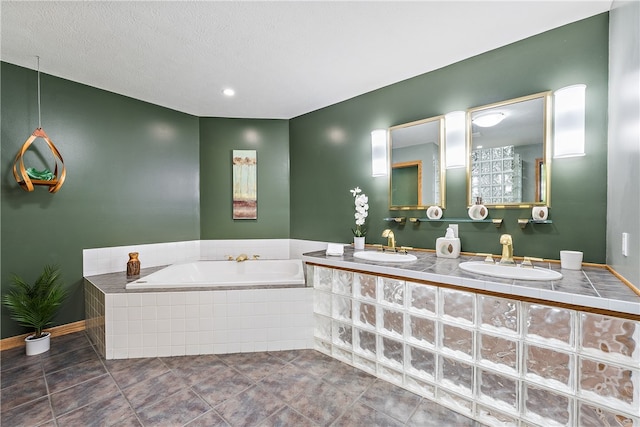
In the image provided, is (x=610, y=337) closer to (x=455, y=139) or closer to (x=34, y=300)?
(x=455, y=139)

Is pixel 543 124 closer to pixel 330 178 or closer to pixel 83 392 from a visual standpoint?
pixel 330 178

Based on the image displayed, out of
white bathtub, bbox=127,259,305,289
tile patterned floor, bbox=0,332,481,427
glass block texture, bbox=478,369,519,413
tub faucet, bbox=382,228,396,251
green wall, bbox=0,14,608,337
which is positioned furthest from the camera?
white bathtub, bbox=127,259,305,289

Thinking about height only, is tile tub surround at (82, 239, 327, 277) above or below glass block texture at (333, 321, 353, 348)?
above

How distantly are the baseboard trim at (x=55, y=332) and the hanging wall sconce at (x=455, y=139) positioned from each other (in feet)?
12.1

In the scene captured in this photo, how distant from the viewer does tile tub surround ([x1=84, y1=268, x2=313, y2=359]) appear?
2129mm

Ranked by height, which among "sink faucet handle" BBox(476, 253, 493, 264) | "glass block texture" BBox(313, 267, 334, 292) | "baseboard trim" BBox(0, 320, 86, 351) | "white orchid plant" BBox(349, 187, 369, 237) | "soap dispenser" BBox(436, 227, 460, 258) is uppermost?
"white orchid plant" BBox(349, 187, 369, 237)

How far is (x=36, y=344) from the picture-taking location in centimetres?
217

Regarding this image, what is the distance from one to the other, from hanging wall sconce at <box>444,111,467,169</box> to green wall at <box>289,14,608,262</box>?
0.08m

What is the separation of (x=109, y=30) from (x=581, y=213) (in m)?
3.34

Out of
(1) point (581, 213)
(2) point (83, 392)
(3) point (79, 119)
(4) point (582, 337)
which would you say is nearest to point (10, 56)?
(3) point (79, 119)

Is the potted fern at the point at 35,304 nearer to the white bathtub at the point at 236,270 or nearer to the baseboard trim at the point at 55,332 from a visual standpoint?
the baseboard trim at the point at 55,332

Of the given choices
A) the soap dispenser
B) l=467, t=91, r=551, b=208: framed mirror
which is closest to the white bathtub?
the soap dispenser

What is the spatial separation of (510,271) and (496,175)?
0.74m

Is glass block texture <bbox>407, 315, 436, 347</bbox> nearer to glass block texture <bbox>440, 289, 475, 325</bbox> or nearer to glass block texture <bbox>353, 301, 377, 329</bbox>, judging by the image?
glass block texture <bbox>440, 289, 475, 325</bbox>
